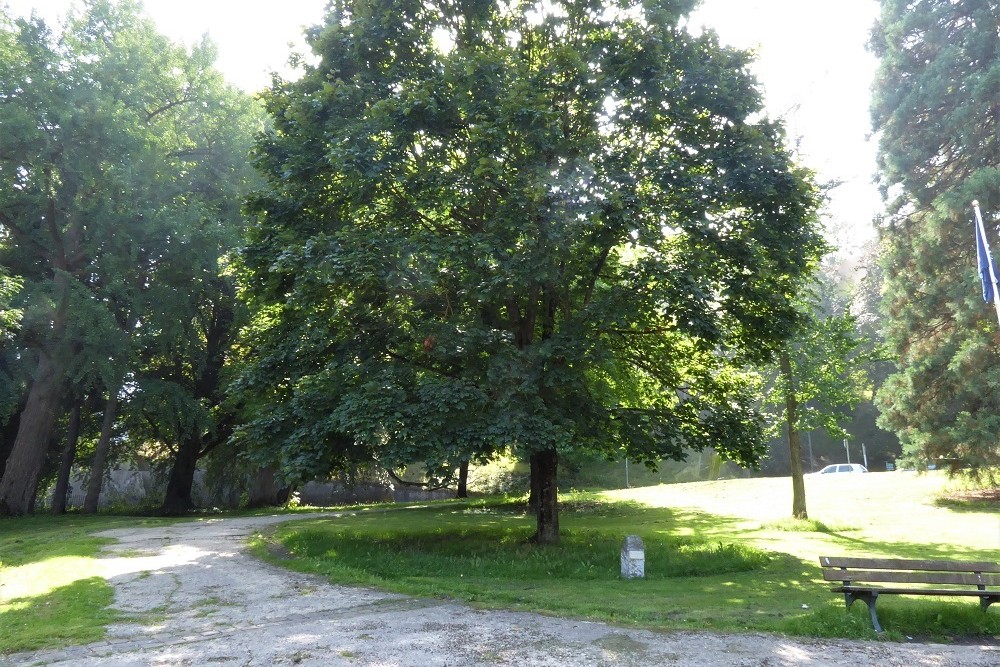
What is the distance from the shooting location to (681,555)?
14.0m

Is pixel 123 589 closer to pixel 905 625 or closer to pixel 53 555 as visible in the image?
pixel 53 555

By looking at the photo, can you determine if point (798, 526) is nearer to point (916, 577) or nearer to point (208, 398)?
point (916, 577)

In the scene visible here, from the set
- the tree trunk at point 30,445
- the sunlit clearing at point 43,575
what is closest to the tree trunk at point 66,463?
the tree trunk at point 30,445

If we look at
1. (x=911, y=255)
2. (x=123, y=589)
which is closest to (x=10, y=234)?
(x=123, y=589)

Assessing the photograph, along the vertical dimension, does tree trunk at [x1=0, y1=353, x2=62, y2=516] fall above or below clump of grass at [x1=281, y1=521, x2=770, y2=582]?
above

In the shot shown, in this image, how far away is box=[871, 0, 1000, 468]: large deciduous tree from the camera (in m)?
23.6

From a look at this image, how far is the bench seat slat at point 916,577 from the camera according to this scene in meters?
8.12

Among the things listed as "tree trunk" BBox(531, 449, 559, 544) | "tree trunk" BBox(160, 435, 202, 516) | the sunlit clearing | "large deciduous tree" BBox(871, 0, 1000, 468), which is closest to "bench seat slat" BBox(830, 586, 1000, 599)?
"tree trunk" BBox(531, 449, 559, 544)

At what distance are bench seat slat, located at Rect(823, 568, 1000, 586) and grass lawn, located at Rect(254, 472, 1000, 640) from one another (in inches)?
14.4

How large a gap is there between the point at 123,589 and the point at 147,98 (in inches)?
912

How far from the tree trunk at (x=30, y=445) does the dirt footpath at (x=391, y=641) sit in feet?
61.1

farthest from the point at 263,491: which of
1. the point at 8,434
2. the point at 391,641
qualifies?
the point at 391,641

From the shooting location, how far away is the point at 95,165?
24781 mm

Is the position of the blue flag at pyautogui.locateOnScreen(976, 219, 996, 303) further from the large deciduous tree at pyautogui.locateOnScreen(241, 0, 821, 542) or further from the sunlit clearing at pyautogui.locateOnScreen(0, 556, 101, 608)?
the sunlit clearing at pyautogui.locateOnScreen(0, 556, 101, 608)
